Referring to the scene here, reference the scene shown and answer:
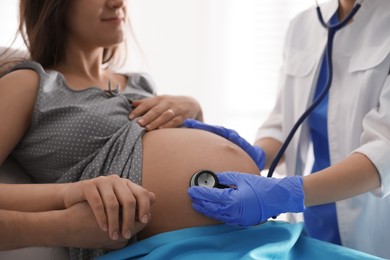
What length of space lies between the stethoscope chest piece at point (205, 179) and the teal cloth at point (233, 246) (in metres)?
0.10

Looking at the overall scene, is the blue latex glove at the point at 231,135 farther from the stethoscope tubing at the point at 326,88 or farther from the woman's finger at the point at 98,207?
the woman's finger at the point at 98,207

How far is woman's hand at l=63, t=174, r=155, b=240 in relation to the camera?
1020 mm

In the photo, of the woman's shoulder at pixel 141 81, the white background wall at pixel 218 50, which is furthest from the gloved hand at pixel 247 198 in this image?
the white background wall at pixel 218 50

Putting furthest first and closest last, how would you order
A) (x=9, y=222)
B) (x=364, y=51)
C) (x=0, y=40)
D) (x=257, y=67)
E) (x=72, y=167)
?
(x=257, y=67)
(x=0, y=40)
(x=364, y=51)
(x=72, y=167)
(x=9, y=222)

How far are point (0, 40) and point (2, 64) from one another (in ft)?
3.04

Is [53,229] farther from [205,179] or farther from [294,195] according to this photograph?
[294,195]

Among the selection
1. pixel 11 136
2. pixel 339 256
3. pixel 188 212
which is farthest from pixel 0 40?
pixel 339 256

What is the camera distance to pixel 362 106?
1.41m

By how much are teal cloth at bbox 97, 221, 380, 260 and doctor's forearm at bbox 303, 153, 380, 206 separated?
0.11 meters

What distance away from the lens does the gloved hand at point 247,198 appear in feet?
3.71

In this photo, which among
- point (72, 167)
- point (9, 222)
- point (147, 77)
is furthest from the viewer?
point (147, 77)

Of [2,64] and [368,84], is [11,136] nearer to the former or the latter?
[2,64]

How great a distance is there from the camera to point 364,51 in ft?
4.73

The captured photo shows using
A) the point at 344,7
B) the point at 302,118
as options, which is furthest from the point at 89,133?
the point at 344,7
